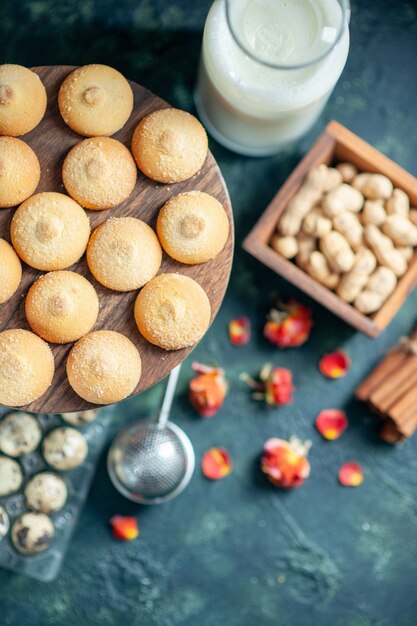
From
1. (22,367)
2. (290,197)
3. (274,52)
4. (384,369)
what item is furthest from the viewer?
(384,369)

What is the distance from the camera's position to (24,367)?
1087mm

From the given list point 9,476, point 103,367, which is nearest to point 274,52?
point 103,367

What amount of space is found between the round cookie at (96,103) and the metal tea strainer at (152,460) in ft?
1.77

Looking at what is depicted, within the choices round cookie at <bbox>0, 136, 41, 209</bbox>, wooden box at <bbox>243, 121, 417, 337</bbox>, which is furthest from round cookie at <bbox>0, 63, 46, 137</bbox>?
wooden box at <bbox>243, 121, 417, 337</bbox>

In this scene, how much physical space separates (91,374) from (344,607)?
32.0 inches

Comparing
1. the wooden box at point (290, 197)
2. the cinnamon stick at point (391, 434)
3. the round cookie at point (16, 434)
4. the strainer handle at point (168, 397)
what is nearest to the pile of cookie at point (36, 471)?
the round cookie at point (16, 434)

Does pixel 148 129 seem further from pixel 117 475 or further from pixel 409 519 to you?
pixel 409 519

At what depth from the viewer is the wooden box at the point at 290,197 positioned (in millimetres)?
1364

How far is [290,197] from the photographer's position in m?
1.40

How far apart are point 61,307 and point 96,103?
301mm

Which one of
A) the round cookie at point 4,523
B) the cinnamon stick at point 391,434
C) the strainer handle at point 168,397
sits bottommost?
the round cookie at point 4,523

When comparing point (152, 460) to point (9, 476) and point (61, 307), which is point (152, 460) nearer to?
point (9, 476)

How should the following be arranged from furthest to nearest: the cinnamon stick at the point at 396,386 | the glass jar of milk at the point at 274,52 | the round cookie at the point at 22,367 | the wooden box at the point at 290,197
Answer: the cinnamon stick at the point at 396,386
the wooden box at the point at 290,197
the glass jar of milk at the point at 274,52
the round cookie at the point at 22,367

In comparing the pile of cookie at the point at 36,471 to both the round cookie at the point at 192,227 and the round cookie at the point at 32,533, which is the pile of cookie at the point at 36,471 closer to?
the round cookie at the point at 32,533
